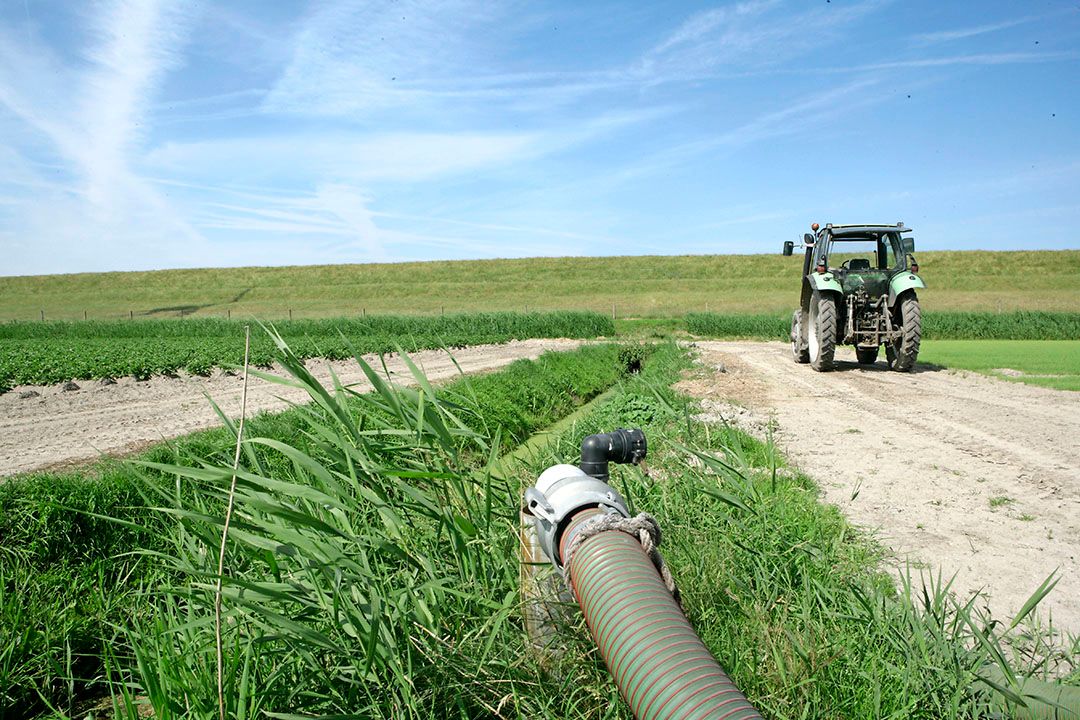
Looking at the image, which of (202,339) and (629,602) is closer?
(629,602)

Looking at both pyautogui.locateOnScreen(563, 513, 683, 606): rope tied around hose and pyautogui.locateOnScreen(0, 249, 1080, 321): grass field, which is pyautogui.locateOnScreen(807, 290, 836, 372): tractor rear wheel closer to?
pyautogui.locateOnScreen(563, 513, 683, 606): rope tied around hose

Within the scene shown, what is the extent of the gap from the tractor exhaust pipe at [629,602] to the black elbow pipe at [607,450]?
21cm

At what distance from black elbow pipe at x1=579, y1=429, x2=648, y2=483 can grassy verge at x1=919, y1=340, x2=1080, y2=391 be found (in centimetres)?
1068

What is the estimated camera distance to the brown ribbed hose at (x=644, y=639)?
156 centimetres

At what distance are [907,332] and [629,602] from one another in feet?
40.6

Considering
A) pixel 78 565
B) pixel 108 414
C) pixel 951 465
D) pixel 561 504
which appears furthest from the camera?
pixel 108 414

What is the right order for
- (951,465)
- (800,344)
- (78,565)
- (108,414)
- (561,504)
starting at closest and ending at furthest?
(561,504) < (78,565) < (951,465) < (108,414) < (800,344)

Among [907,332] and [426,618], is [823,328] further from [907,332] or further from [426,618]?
[426,618]

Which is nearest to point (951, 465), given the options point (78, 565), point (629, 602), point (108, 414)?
point (629, 602)

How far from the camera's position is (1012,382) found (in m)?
11.5

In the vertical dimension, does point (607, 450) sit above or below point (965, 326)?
above

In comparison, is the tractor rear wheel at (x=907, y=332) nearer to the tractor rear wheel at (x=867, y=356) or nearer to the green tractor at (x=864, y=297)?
the green tractor at (x=864, y=297)

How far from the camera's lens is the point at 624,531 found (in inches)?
80.5

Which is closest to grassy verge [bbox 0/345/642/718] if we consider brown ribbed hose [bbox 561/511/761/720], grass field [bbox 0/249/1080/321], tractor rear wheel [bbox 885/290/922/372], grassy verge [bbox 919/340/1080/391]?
brown ribbed hose [bbox 561/511/761/720]
